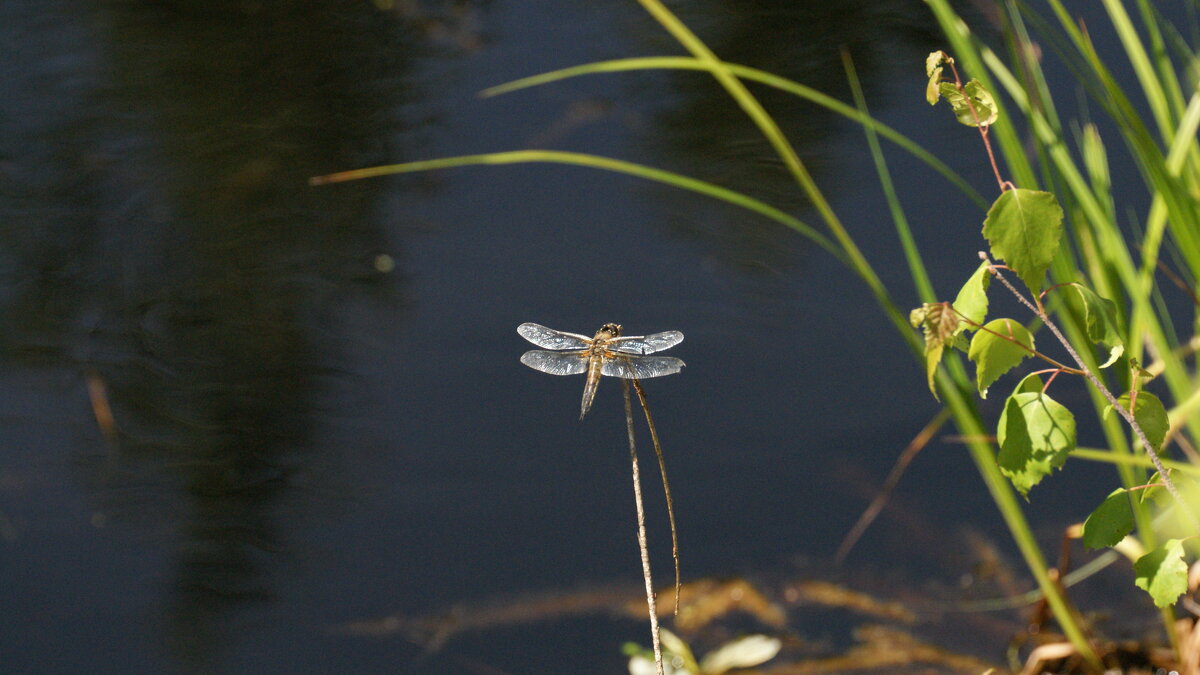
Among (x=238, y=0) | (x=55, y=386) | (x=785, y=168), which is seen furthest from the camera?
(x=238, y=0)

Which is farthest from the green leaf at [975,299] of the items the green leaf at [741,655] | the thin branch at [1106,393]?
the green leaf at [741,655]

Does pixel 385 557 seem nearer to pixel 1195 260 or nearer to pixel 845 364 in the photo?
pixel 845 364

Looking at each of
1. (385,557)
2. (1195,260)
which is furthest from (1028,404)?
(385,557)

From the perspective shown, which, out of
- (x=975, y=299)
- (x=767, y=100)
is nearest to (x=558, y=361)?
(x=975, y=299)

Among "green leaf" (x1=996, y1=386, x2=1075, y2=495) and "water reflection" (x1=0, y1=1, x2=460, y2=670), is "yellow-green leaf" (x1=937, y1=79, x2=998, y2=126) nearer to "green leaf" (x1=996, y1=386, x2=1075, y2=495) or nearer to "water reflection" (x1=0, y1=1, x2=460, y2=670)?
"green leaf" (x1=996, y1=386, x2=1075, y2=495)

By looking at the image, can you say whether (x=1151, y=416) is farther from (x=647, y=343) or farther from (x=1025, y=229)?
(x=647, y=343)

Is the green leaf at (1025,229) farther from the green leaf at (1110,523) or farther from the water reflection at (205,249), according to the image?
the water reflection at (205,249)
